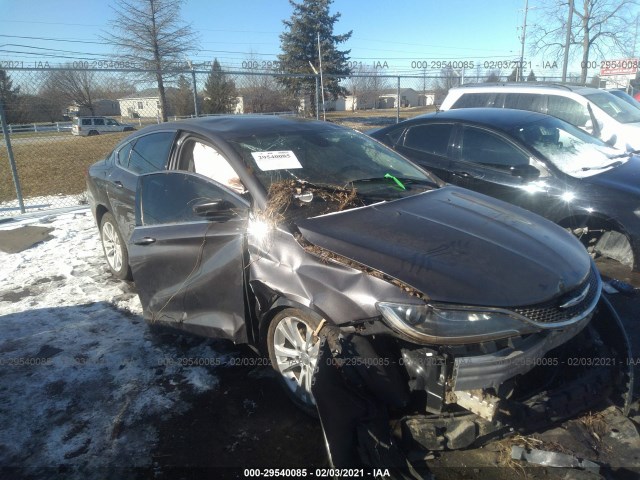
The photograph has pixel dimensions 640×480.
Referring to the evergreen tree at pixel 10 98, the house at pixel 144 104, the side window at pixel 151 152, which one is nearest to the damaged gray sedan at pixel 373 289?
the side window at pixel 151 152

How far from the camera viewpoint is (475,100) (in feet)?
30.6

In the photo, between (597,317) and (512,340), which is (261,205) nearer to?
(512,340)

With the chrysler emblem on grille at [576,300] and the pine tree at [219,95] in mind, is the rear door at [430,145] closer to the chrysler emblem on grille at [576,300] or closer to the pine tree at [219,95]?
the chrysler emblem on grille at [576,300]

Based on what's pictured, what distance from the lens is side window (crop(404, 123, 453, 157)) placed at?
5.62 meters

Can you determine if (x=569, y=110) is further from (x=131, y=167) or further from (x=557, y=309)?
(x=131, y=167)

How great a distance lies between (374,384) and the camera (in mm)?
2172

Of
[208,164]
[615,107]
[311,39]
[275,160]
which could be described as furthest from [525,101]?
[311,39]

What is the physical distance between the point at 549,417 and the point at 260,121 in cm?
286

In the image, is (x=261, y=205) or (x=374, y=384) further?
(x=261, y=205)

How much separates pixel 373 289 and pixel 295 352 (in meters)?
0.76

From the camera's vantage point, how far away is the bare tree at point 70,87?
8945 millimetres

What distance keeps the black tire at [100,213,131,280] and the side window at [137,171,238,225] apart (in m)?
1.20

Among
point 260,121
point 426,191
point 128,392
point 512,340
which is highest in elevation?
point 260,121

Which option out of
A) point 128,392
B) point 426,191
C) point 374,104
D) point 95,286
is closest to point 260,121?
point 426,191
